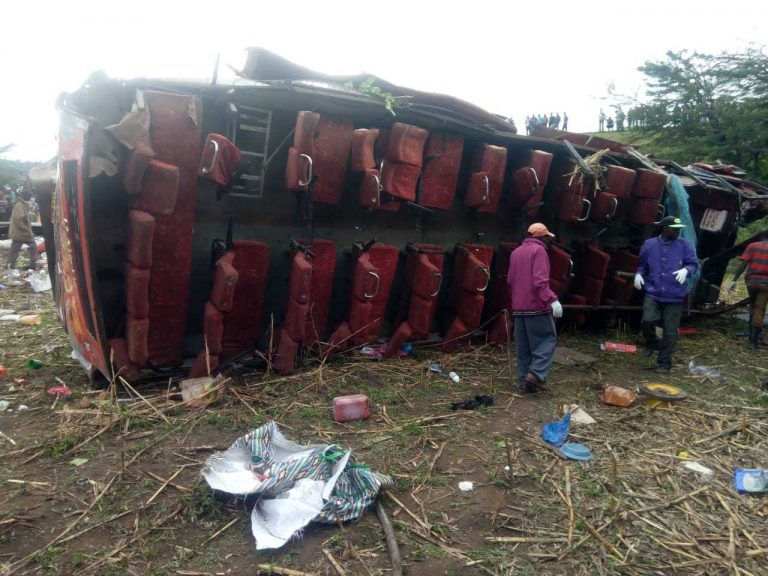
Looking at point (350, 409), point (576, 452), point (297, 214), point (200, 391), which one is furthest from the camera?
point (297, 214)

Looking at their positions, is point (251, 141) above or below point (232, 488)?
above

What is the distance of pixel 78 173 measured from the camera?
421 centimetres

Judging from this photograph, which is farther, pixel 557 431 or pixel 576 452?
pixel 557 431

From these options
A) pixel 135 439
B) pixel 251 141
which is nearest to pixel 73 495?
pixel 135 439

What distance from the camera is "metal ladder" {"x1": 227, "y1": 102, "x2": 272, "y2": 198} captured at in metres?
5.11

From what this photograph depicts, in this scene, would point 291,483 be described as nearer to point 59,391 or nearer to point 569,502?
point 569,502

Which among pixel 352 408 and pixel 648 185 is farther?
pixel 648 185

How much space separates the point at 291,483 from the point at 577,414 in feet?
9.54

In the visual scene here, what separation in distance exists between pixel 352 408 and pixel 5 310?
6.53m

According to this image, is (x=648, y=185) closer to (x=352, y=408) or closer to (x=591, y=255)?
(x=591, y=255)

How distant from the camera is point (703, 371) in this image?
20.8ft

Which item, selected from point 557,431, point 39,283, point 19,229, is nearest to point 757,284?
point 557,431

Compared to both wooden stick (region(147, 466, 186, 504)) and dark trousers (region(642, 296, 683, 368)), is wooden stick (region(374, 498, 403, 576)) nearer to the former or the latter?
wooden stick (region(147, 466, 186, 504))

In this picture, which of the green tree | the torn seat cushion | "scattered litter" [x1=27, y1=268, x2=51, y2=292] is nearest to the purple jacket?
the torn seat cushion
